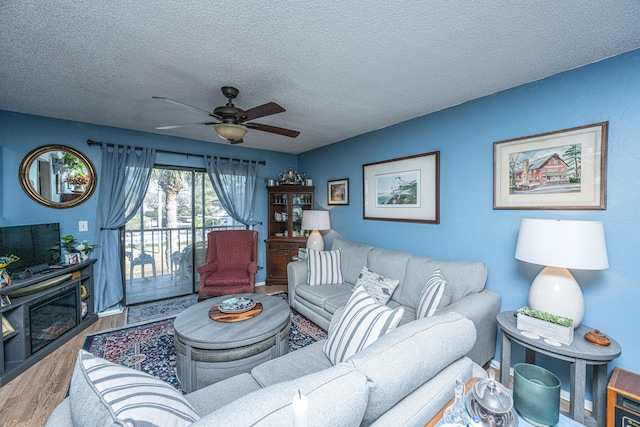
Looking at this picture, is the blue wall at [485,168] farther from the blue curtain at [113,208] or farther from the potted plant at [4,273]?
the potted plant at [4,273]

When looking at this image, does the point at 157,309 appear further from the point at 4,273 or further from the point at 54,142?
the point at 54,142

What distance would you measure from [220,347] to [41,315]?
2066 mm

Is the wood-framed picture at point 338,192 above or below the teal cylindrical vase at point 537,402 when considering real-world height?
above

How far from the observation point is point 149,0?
1252 mm

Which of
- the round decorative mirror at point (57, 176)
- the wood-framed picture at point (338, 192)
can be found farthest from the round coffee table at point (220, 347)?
the round decorative mirror at point (57, 176)

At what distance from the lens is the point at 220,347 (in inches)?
69.3

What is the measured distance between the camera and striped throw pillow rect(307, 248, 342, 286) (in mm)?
3164

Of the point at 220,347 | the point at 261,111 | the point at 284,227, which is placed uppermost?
the point at 261,111

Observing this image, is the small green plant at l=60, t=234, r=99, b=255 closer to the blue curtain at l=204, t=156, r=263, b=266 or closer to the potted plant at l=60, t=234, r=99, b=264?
the potted plant at l=60, t=234, r=99, b=264

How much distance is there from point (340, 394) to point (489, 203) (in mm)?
2233

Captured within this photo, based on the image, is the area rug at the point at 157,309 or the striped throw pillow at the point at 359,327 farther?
the area rug at the point at 157,309

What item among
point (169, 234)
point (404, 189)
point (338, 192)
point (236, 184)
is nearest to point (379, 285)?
point (404, 189)

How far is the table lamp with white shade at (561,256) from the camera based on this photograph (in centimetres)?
150

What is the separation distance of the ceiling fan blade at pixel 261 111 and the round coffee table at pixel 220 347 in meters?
1.63
